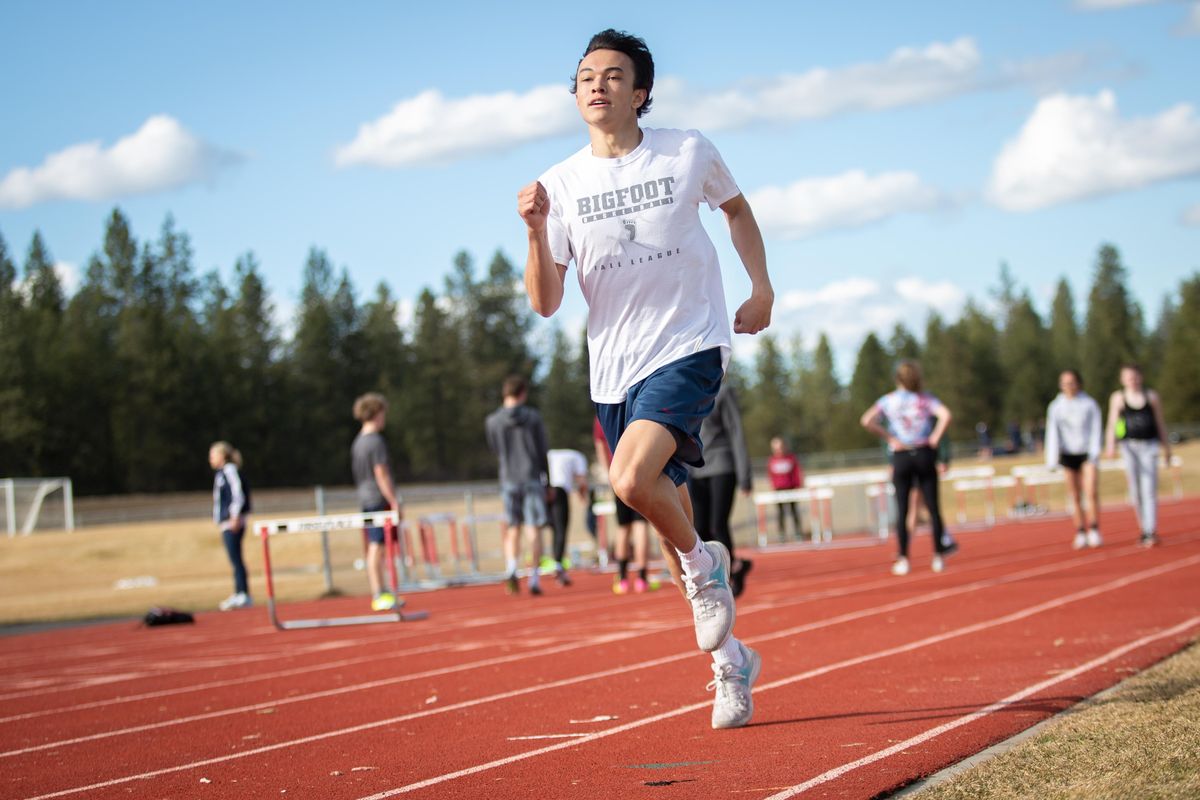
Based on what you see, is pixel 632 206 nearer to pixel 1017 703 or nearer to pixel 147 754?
pixel 1017 703

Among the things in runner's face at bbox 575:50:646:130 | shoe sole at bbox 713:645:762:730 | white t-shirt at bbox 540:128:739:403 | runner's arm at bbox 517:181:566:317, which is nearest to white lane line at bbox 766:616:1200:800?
shoe sole at bbox 713:645:762:730

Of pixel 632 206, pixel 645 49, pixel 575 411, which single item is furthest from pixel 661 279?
pixel 575 411

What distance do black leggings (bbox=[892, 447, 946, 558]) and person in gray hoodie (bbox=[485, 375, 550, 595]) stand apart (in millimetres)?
3531

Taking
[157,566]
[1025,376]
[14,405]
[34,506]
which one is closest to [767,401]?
[1025,376]

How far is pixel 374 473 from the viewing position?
42.2ft

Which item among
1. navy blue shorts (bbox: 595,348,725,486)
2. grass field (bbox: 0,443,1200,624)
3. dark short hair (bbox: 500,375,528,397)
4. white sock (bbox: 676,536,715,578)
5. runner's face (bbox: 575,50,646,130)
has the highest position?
runner's face (bbox: 575,50,646,130)

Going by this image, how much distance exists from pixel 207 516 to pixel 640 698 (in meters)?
46.2

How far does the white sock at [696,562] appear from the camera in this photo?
4.83 m

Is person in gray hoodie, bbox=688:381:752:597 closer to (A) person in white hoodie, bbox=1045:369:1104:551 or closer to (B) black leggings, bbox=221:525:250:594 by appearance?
(A) person in white hoodie, bbox=1045:369:1104:551

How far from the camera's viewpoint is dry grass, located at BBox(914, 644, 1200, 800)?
3.61 meters

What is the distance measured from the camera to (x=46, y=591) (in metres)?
24.4

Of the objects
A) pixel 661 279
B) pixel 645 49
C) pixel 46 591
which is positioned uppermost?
pixel 645 49

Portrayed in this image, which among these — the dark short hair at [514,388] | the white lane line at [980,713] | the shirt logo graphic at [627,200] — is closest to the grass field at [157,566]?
the dark short hair at [514,388]

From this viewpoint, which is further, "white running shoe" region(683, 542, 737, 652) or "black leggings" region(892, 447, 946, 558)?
"black leggings" region(892, 447, 946, 558)
